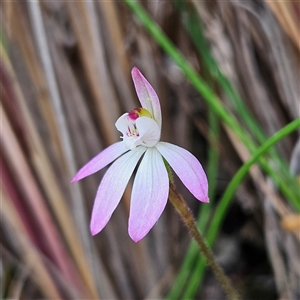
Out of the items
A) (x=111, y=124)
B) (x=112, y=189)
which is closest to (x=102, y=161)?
(x=112, y=189)

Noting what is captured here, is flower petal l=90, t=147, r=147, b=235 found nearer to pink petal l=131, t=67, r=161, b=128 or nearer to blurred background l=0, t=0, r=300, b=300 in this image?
pink petal l=131, t=67, r=161, b=128

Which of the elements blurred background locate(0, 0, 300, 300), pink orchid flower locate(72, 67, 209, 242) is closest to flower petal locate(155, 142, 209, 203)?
pink orchid flower locate(72, 67, 209, 242)

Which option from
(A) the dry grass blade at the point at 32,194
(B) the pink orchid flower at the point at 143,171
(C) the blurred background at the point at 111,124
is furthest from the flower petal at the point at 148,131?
→ (A) the dry grass blade at the point at 32,194

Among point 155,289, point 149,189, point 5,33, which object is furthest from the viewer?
point 155,289

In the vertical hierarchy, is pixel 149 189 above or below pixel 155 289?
above

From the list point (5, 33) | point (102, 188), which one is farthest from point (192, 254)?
point (5, 33)

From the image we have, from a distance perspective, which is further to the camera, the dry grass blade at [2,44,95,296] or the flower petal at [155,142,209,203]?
the dry grass blade at [2,44,95,296]

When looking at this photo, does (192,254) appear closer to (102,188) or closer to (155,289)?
(155,289)
